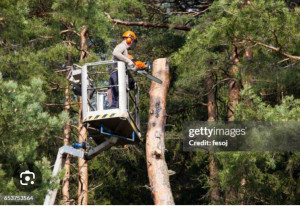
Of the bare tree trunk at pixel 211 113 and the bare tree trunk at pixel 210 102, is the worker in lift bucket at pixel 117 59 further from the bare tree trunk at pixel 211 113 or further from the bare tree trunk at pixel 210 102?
the bare tree trunk at pixel 210 102

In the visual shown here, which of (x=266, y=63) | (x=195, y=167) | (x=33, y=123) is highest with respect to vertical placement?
(x=266, y=63)

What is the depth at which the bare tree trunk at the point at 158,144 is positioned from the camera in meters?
13.1

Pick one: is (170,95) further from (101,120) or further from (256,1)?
(101,120)

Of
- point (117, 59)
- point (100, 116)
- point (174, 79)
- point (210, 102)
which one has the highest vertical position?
point (174, 79)

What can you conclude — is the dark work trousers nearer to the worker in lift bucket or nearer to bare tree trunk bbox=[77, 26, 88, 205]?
the worker in lift bucket

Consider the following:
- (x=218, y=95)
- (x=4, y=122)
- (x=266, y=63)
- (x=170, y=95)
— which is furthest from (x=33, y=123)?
(x=218, y=95)

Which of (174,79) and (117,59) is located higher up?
(174,79)

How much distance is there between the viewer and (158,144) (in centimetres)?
1333

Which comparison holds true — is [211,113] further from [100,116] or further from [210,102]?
[100,116]

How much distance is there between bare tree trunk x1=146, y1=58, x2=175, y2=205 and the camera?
516 inches

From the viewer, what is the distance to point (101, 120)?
38.3 ft

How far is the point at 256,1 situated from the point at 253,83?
142 inches

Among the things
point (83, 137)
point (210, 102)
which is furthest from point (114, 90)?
point (210, 102)

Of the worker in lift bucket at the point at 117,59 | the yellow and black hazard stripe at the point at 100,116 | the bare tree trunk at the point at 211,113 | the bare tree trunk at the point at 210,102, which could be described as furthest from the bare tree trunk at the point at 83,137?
the yellow and black hazard stripe at the point at 100,116
